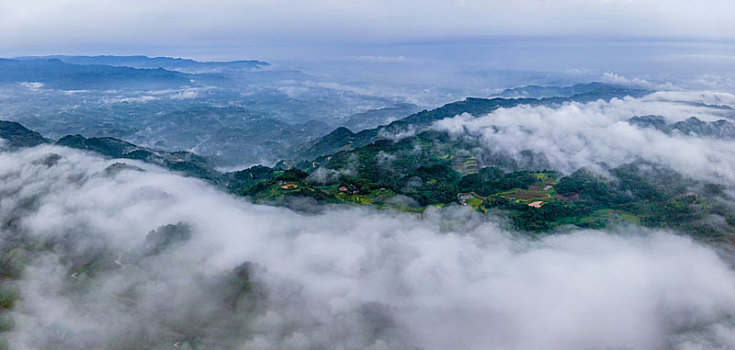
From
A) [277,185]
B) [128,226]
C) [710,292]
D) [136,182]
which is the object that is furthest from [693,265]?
[136,182]

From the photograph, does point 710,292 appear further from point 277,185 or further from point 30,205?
point 30,205

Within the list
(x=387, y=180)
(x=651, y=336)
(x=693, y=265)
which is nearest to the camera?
(x=651, y=336)

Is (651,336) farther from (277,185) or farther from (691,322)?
(277,185)

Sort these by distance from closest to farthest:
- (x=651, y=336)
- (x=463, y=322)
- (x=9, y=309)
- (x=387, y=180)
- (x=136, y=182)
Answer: (x=651, y=336)
(x=463, y=322)
(x=9, y=309)
(x=136, y=182)
(x=387, y=180)

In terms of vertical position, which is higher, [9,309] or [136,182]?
[136,182]

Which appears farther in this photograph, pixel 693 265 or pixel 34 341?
pixel 693 265

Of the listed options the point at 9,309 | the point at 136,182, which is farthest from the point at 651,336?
the point at 136,182

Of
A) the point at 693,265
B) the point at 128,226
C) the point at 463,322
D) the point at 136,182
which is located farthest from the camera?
the point at 136,182

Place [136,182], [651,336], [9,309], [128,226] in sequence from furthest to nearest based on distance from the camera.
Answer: [136,182] < [128,226] < [9,309] < [651,336]

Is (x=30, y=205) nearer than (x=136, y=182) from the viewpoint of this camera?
Yes

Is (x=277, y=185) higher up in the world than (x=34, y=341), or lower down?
higher up
